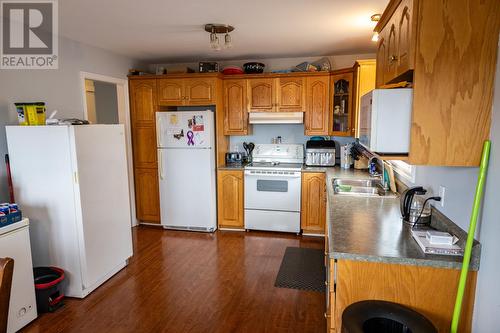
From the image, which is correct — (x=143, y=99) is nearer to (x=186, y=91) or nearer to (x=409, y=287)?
(x=186, y=91)

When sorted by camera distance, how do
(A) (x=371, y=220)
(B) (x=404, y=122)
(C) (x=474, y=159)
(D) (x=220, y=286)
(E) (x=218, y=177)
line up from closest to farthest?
(C) (x=474, y=159) < (B) (x=404, y=122) < (A) (x=371, y=220) < (D) (x=220, y=286) < (E) (x=218, y=177)

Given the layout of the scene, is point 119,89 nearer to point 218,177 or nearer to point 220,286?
point 218,177

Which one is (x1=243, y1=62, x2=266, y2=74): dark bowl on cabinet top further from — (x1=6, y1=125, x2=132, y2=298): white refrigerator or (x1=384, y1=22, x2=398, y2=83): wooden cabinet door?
(x1=384, y1=22, x2=398, y2=83): wooden cabinet door

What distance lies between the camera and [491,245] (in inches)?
49.4

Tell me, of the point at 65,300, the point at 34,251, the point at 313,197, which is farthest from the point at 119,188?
the point at 313,197

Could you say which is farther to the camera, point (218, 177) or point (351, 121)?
point (218, 177)

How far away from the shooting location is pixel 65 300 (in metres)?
2.67

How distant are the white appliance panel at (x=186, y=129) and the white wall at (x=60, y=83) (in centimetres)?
90

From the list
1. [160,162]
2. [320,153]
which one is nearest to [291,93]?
[320,153]

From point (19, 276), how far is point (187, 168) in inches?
87.4

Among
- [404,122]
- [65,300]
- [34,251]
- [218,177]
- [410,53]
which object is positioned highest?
[410,53]

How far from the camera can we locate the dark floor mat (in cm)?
285

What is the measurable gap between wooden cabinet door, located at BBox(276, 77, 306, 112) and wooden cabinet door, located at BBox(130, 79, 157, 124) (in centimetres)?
172

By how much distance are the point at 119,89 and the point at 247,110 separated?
1.81 meters
